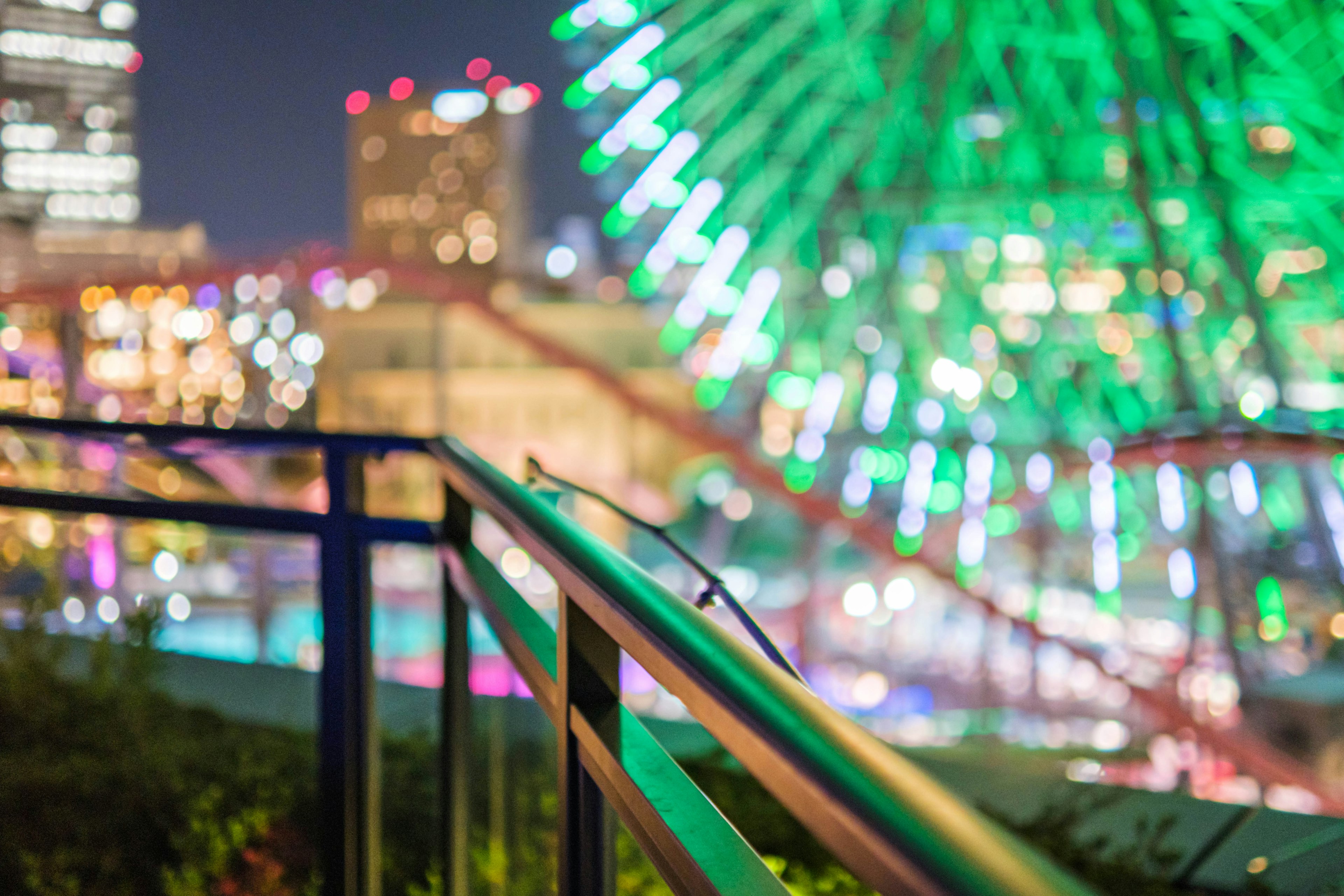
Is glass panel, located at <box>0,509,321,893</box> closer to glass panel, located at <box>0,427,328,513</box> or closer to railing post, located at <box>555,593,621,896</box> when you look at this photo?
glass panel, located at <box>0,427,328,513</box>

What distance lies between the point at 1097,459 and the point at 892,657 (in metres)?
7.26

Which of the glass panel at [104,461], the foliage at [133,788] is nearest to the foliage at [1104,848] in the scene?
the foliage at [133,788]

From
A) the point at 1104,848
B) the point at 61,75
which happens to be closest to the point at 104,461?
the point at 1104,848

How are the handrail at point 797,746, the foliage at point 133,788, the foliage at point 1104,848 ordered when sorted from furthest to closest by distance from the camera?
A: the foliage at point 1104,848 → the foliage at point 133,788 → the handrail at point 797,746

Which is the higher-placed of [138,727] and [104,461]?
[104,461]

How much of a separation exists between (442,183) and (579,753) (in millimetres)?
73076

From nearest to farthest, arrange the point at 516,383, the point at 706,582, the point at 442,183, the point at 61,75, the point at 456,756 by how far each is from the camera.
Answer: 1. the point at 706,582
2. the point at 456,756
3. the point at 61,75
4. the point at 516,383
5. the point at 442,183

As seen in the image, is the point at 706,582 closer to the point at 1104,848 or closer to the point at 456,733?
the point at 456,733

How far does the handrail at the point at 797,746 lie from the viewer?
0.41 metres

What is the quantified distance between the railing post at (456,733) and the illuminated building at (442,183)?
213 feet

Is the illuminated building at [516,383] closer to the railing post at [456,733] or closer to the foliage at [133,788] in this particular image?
the foliage at [133,788]

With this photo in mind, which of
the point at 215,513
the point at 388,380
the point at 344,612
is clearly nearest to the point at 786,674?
the point at 344,612

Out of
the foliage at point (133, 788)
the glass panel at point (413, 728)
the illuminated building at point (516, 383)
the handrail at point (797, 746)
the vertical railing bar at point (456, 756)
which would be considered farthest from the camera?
the illuminated building at point (516, 383)

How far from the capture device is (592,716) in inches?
39.2
